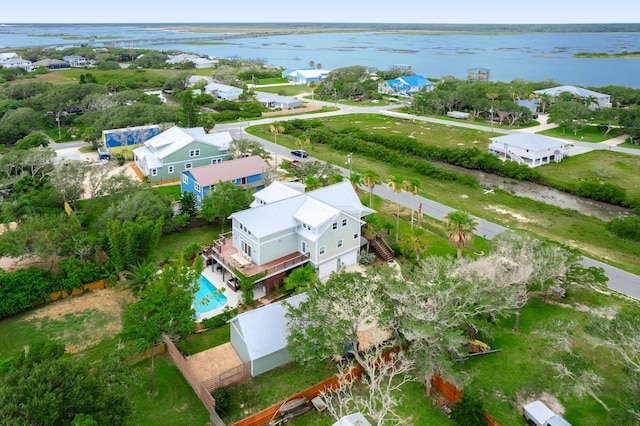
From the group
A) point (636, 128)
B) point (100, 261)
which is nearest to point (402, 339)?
point (100, 261)

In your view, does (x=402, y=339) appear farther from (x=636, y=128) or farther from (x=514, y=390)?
(x=636, y=128)

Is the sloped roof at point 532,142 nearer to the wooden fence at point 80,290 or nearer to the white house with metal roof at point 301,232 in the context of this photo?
the white house with metal roof at point 301,232

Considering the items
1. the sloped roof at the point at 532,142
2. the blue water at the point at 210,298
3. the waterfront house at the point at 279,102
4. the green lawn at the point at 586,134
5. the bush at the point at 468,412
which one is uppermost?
the waterfront house at the point at 279,102

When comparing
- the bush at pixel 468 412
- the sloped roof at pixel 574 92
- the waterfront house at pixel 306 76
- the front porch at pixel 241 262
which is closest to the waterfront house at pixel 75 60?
the waterfront house at pixel 306 76

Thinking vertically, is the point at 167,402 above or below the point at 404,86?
below

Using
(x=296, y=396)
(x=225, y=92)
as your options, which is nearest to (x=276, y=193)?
(x=296, y=396)

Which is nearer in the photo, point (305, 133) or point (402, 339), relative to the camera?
point (402, 339)

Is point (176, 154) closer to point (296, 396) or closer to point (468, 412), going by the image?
point (296, 396)
